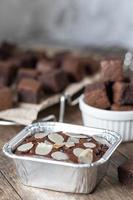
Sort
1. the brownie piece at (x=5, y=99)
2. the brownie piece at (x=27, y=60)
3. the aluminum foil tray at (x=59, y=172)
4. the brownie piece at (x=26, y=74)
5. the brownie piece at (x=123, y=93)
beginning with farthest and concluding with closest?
the brownie piece at (x=27, y=60) → the brownie piece at (x=26, y=74) → the brownie piece at (x=5, y=99) → the brownie piece at (x=123, y=93) → the aluminum foil tray at (x=59, y=172)

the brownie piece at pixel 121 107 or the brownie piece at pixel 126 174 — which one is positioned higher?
the brownie piece at pixel 121 107

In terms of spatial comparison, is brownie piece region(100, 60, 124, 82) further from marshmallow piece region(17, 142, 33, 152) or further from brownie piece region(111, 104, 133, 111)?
marshmallow piece region(17, 142, 33, 152)

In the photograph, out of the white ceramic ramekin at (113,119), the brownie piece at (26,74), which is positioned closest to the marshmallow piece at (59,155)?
the white ceramic ramekin at (113,119)

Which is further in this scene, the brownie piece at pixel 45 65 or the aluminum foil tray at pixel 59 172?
the brownie piece at pixel 45 65

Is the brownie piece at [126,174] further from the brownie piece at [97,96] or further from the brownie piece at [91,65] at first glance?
the brownie piece at [91,65]

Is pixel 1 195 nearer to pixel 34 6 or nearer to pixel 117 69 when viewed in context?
pixel 117 69

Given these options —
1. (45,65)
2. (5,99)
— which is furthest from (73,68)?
(5,99)

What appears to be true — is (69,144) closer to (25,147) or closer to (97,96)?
(25,147)
